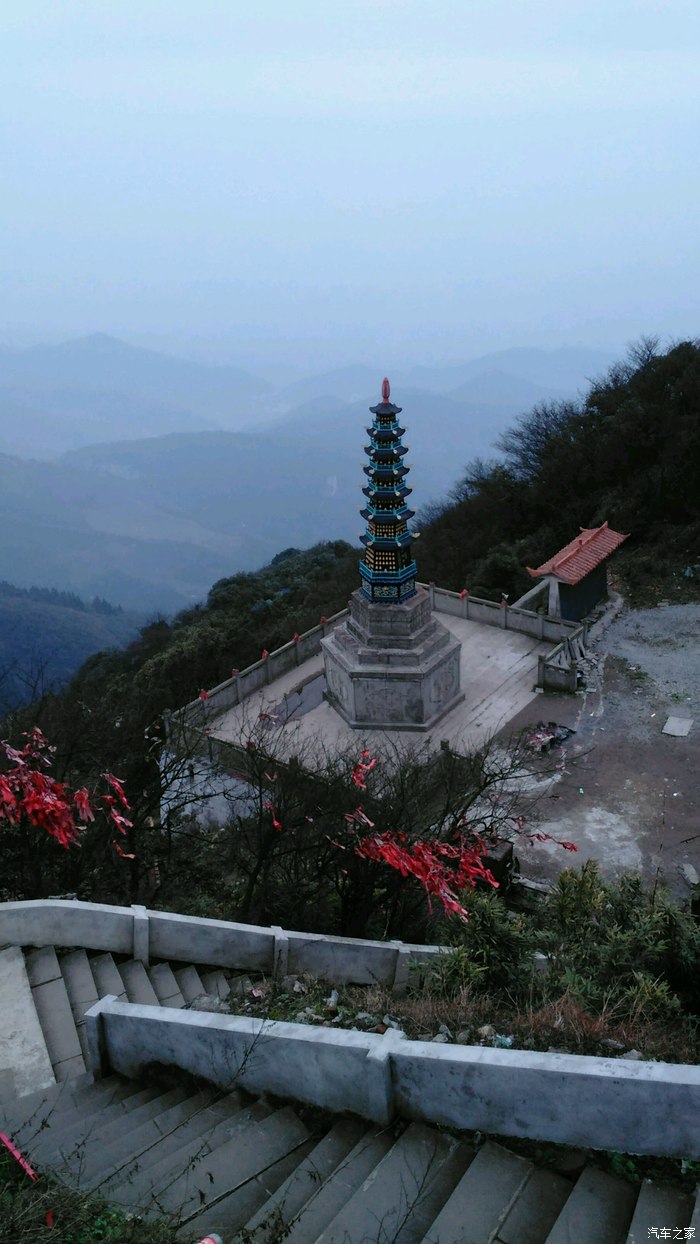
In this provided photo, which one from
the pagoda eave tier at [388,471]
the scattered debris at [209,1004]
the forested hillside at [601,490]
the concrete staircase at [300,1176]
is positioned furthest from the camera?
the forested hillside at [601,490]

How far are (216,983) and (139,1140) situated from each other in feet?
12.1

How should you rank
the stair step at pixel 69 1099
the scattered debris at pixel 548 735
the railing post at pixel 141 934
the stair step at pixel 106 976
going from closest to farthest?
the stair step at pixel 69 1099, the stair step at pixel 106 976, the railing post at pixel 141 934, the scattered debris at pixel 548 735

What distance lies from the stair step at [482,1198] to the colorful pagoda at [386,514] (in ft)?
54.0

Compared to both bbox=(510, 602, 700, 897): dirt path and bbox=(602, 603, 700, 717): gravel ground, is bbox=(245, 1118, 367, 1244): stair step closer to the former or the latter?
bbox=(510, 602, 700, 897): dirt path

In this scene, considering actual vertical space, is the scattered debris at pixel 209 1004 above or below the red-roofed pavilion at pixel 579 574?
above

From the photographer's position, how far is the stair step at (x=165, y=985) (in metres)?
10.7

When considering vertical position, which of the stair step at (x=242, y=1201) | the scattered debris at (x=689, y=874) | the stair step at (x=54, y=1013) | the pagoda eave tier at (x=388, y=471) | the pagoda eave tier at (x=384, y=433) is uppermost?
the pagoda eave tier at (x=384, y=433)

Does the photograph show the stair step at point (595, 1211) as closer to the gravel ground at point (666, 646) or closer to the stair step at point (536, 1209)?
the stair step at point (536, 1209)

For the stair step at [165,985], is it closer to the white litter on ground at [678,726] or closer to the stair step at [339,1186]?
the stair step at [339,1186]

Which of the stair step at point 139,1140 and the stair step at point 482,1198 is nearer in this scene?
the stair step at point 482,1198

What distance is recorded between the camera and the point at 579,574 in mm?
26203

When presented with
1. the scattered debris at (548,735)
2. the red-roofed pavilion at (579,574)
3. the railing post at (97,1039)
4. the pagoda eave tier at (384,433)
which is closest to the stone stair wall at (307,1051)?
the railing post at (97,1039)

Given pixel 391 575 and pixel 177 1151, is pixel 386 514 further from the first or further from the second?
pixel 177 1151

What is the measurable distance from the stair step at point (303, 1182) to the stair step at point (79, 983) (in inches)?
142
